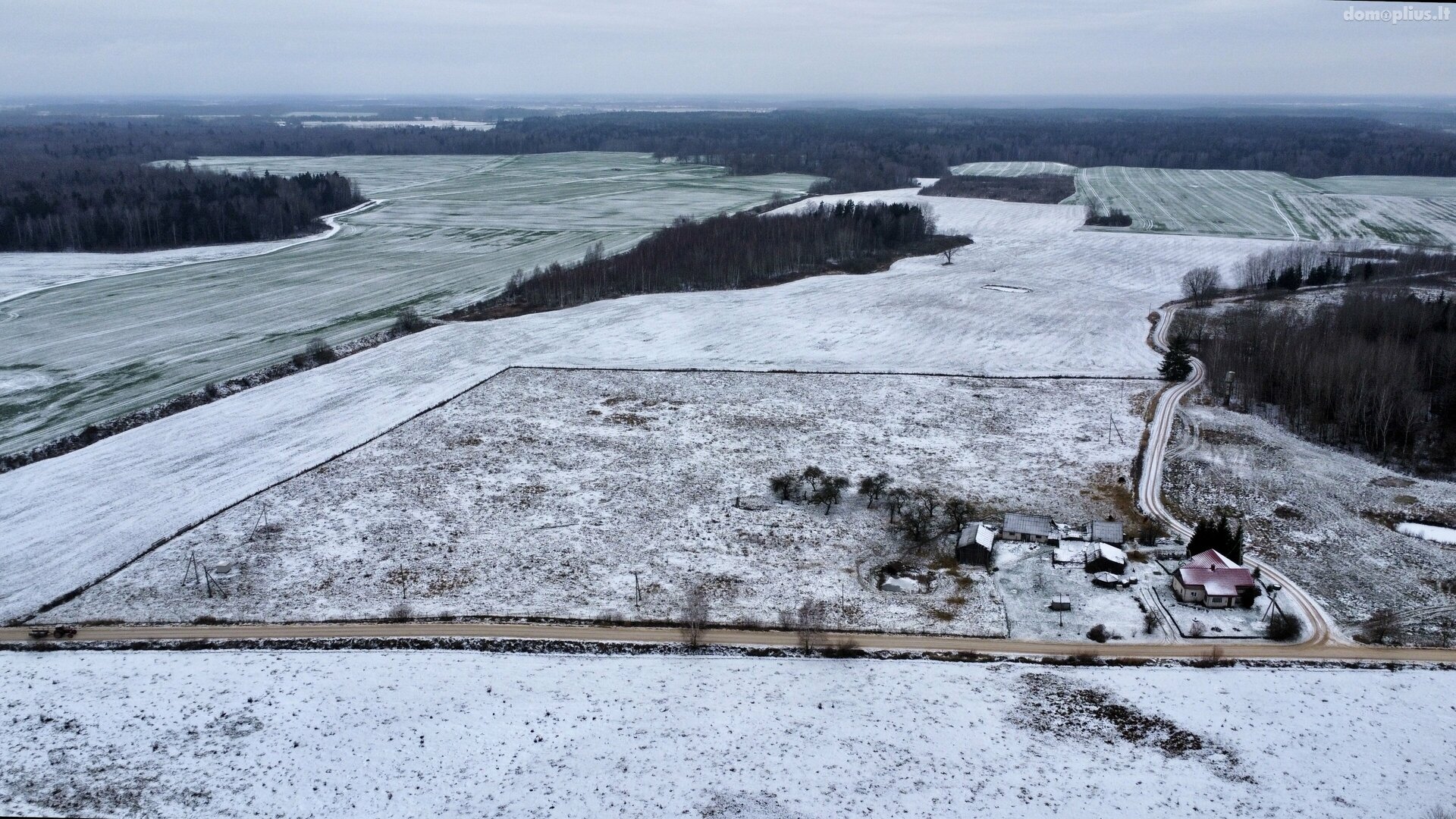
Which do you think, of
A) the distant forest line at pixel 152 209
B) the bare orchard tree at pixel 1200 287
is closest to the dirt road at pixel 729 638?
the bare orchard tree at pixel 1200 287

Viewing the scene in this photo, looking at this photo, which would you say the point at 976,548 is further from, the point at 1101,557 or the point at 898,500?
the point at 898,500

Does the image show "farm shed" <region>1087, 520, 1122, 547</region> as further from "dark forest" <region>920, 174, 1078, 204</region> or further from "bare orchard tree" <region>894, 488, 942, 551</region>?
"dark forest" <region>920, 174, 1078, 204</region>

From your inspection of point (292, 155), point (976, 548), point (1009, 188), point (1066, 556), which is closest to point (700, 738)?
point (976, 548)

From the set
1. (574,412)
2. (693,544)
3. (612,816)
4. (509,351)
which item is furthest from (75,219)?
(612,816)

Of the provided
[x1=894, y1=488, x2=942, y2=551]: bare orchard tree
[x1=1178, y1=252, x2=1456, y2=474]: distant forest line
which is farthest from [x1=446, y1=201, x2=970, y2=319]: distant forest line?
[x1=894, y1=488, x2=942, y2=551]: bare orchard tree

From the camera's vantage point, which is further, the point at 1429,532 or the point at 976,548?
the point at 1429,532

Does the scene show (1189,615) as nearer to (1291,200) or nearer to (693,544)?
(693,544)
